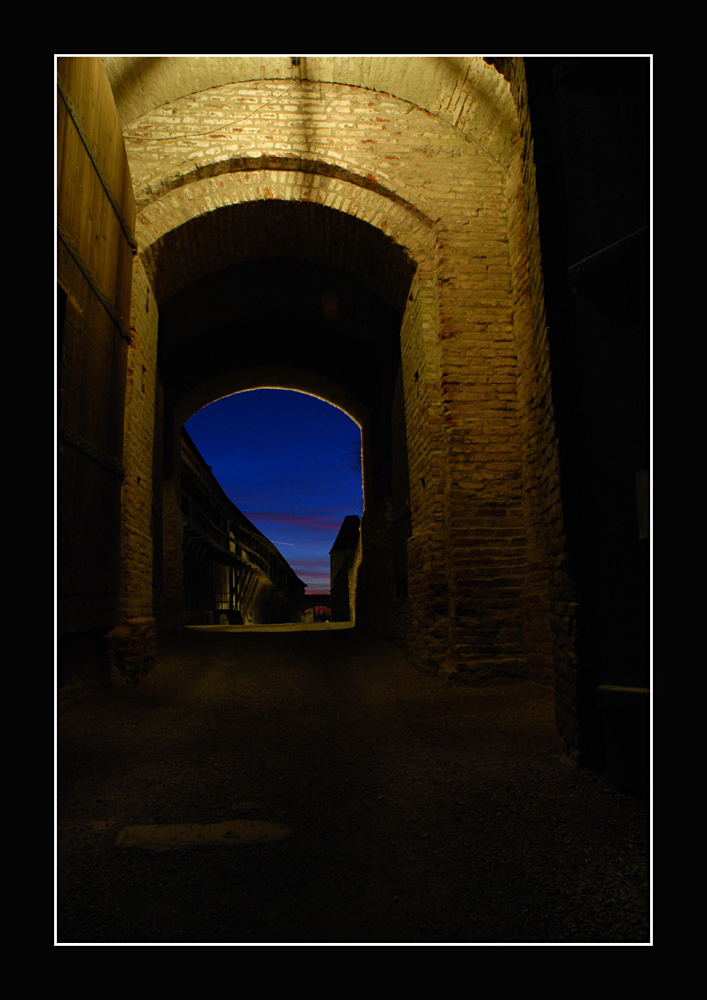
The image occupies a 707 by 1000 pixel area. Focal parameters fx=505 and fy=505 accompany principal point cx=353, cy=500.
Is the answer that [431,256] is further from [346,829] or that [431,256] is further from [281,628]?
[281,628]

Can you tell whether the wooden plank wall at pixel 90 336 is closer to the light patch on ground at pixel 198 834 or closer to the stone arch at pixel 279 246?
the stone arch at pixel 279 246

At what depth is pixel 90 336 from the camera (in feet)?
13.4

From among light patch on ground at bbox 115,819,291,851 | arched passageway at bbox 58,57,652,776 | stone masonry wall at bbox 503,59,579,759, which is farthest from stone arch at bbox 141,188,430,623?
light patch on ground at bbox 115,819,291,851

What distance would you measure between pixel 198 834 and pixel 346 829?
60cm

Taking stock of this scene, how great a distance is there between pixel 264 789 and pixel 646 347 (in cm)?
291

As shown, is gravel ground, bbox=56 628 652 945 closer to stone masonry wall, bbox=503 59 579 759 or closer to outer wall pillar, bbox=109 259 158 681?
stone masonry wall, bbox=503 59 579 759

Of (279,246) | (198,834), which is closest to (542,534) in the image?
(198,834)

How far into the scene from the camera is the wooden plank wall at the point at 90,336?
3604mm

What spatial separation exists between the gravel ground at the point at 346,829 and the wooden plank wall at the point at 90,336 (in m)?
1.15

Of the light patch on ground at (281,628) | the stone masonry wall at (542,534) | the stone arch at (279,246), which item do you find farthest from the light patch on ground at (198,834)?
the light patch on ground at (281,628)

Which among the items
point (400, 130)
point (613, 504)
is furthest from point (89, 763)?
point (400, 130)

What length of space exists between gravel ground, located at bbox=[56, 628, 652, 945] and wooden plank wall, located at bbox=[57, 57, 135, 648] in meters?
1.15

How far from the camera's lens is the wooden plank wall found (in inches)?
142

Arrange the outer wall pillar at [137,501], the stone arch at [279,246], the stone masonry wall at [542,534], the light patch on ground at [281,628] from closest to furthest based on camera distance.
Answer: the stone masonry wall at [542,534], the outer wall pillar at [137,501], the stone arch at [279,246], the light patch on ground at [281,628]
